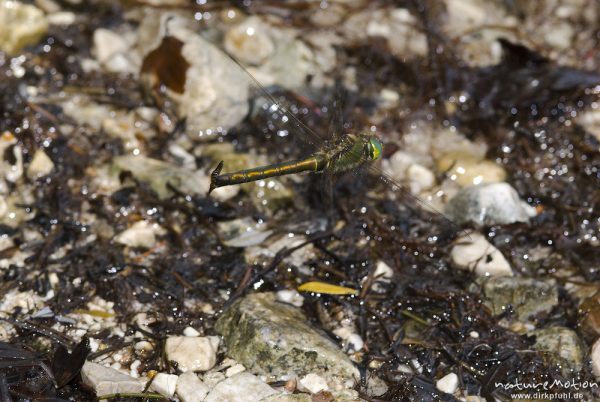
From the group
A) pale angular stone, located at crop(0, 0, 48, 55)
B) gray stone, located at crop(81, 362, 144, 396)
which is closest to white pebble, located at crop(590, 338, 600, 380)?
gray stone, located at crop(81, 362, 144, 396)

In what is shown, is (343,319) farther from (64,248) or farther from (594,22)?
(594,22)

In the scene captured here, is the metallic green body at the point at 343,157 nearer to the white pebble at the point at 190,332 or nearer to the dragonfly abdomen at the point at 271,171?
the dragonfly abdomen at the point at 271,171

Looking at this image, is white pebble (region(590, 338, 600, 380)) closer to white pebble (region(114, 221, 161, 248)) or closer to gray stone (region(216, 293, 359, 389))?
gray stone (region(216, 293, 359, 389))

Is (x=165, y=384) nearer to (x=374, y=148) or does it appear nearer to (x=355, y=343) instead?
(x=355, y=343)

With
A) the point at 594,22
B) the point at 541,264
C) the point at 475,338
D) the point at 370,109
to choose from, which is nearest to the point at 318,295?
the point at 475,338

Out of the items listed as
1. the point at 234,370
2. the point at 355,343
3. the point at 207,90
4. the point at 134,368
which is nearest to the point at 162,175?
the point at 207,90

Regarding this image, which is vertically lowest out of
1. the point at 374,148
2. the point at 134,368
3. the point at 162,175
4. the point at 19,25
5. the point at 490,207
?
the point at 134,368

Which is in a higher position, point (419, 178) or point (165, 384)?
point (419, 178)
